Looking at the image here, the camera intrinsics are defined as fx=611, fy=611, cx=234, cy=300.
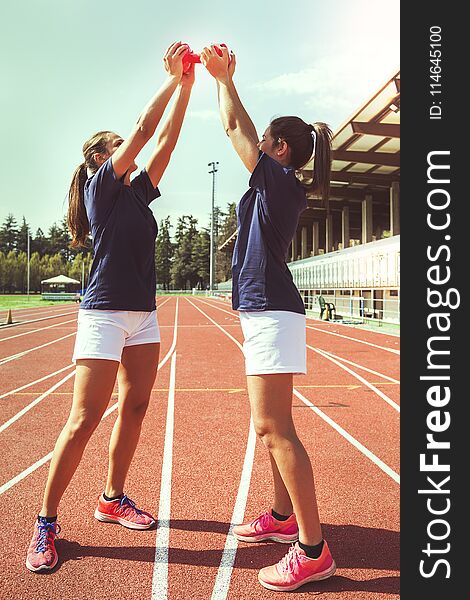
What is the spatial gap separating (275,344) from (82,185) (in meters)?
1.29

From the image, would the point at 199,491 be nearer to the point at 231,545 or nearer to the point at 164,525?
the point at 164,525

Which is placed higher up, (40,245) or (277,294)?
(40,245)

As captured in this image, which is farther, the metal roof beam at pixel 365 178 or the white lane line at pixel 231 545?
the metal roof beam at pixel 365 178

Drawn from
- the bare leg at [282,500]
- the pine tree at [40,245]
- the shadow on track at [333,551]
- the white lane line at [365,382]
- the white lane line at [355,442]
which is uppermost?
the pine tree at [40,245]

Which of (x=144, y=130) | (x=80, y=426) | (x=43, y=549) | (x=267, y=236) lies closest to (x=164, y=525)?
(x=43, y=549)

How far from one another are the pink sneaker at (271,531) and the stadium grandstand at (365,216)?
9334mm

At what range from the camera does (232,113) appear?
2498 millimetres

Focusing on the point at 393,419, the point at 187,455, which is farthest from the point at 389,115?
the point at 187,455

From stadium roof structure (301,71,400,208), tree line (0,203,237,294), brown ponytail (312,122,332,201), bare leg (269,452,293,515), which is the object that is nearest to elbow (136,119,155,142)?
brown ponytail (312,122,332,201)

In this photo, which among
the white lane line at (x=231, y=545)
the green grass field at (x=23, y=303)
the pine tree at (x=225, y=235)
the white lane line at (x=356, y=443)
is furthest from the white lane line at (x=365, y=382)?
the pine tree at (x=225, y=235)

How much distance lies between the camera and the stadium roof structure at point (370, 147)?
56.6 ft

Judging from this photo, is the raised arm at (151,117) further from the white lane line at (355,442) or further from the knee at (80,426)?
the white lane line at (355,442)

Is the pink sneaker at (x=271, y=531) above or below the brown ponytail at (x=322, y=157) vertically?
below

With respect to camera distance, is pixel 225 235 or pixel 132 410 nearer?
pixel 132 410
